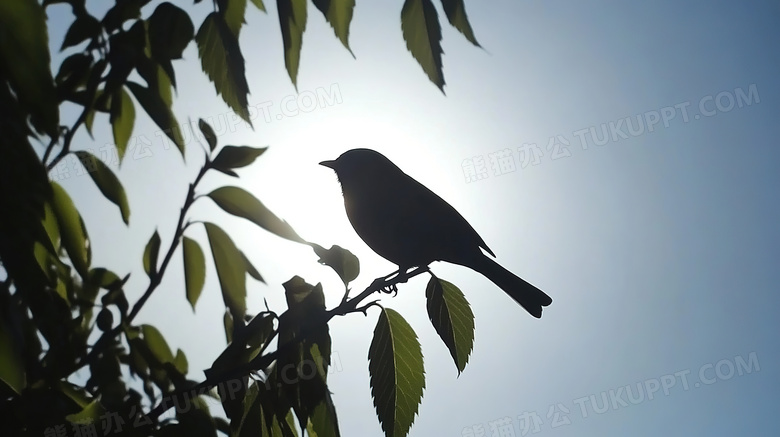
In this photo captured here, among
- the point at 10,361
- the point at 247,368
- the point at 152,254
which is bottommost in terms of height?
the point at 247,368

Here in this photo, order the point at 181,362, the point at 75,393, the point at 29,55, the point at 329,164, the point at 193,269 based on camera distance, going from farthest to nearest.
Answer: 1. the point at 329,164
2. the point at 181,362
3. the point at 193,269
4. the point at 75,393
5. the point at 29,55

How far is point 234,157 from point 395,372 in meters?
0.54

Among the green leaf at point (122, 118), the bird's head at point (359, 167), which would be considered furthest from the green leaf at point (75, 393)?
the bird's head at point (359, 167)

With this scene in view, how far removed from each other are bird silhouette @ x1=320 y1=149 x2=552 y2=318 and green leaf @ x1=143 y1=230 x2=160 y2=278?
0.68 metres

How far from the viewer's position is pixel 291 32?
0.97 metres

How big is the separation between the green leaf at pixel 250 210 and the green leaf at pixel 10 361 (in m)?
0.48

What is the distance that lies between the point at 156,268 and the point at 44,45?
29.3 inches

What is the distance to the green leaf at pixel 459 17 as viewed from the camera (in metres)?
0.97

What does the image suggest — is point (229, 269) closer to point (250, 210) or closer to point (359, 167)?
point (250, 210)

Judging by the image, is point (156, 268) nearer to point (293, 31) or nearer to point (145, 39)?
point (145, 39)

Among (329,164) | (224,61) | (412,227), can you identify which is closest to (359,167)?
(329,164)

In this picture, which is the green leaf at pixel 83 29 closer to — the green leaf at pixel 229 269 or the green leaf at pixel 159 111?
the green leaf at pixel 159 111

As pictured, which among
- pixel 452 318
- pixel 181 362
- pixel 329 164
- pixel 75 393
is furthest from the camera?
pixel 329 164

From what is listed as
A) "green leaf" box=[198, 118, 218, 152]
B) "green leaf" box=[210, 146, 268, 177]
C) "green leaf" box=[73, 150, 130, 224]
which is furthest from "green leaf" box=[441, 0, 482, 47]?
"green leaf" box=[73, 150, 130, 224]
